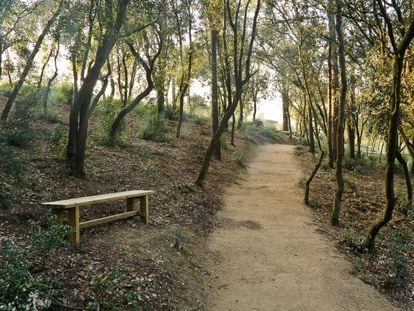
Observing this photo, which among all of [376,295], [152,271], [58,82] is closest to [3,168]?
[152,271]

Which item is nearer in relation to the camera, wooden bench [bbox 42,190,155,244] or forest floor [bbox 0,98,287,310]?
forest floor [bbox 0,98,287,310]

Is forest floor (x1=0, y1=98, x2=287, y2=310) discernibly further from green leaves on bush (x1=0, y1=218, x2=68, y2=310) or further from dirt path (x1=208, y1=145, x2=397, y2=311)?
dirt path (x1=208, y1=145, x2=397, y2=311)

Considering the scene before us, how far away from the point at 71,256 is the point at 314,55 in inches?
601

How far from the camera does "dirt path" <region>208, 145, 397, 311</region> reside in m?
5.61

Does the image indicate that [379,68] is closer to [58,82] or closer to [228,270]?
[228,270]

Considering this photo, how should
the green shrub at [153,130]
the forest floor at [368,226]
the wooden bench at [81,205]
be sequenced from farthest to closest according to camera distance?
the green shrub at [153,130] → the forest floor at [368,226] → the wooden bench at [81,205]

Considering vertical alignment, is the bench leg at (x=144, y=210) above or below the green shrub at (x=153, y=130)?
below

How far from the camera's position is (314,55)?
691 inches

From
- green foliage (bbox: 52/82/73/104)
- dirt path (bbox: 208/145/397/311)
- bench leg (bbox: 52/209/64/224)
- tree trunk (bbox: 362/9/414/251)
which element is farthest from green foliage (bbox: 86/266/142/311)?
green foliage (bbox: 52/82/73/104)

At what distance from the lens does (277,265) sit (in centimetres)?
693

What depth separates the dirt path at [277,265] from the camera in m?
5.61

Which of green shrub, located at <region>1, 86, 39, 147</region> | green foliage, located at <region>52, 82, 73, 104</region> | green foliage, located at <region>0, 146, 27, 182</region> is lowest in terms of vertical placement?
green foliage, located at <region>0, 146, 27, 182</region>

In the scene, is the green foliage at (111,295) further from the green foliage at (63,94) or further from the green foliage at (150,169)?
the green foliage at (63,94)

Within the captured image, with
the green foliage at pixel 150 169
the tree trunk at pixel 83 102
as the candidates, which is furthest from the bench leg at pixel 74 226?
the green foliage at pixel 150 169
